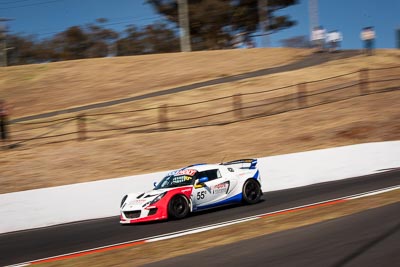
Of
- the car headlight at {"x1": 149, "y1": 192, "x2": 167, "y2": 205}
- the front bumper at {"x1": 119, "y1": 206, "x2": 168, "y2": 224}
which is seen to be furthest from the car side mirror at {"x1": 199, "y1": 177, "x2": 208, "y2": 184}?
the front bumper at {"x1": 119, "y1": 206, "x2": 168, "y2": 224}

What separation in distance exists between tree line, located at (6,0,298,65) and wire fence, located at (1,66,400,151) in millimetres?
35347

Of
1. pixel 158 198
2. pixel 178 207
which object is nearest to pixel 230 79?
pixel 178 207

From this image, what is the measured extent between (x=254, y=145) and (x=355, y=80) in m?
11.4

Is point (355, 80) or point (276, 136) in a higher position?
point (355, 80)

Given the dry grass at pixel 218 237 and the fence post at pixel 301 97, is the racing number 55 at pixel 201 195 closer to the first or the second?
the dry grass at pixel 218 237

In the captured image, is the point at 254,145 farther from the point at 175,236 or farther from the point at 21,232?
the point at 175,236

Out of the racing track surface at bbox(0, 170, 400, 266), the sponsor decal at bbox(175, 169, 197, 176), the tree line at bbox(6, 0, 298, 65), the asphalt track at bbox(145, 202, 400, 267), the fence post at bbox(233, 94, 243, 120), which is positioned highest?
the tree line at bbox(6, 0, 298, 65)

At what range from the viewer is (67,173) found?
59.0 ft

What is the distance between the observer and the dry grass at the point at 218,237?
Answer: 7.77 m

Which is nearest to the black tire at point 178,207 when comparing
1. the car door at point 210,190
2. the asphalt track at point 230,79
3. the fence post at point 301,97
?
the car door at point 210,190

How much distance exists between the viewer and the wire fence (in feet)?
79.3

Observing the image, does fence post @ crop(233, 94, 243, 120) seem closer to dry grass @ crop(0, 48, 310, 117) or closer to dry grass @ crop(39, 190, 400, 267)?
dry grass @ crop(0, 48, 310, 117)

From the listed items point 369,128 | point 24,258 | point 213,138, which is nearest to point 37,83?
point 213,138

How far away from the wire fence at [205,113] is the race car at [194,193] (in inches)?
390
